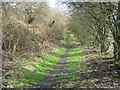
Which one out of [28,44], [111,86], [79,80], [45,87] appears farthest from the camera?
[28,44]

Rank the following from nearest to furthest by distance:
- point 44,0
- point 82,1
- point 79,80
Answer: point 79,80 < point 82,1 < point 44,0

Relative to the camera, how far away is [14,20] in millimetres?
14867

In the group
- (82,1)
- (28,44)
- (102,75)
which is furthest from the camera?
(28,44)

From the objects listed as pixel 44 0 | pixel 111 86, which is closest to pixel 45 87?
pixel 111 86

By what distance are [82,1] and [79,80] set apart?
19.1 ft

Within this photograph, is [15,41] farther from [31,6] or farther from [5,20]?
[31,6]

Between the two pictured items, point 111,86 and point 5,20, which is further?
point 5,20

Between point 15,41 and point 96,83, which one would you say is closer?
point 96,83

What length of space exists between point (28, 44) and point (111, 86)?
32.7ft

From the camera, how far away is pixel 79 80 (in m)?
10.7

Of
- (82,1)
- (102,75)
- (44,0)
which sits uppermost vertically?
(44,0)

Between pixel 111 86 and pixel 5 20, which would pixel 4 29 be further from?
pixel 111 86

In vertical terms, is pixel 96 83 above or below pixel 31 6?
below

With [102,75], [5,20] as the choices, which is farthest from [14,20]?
[102,75]
